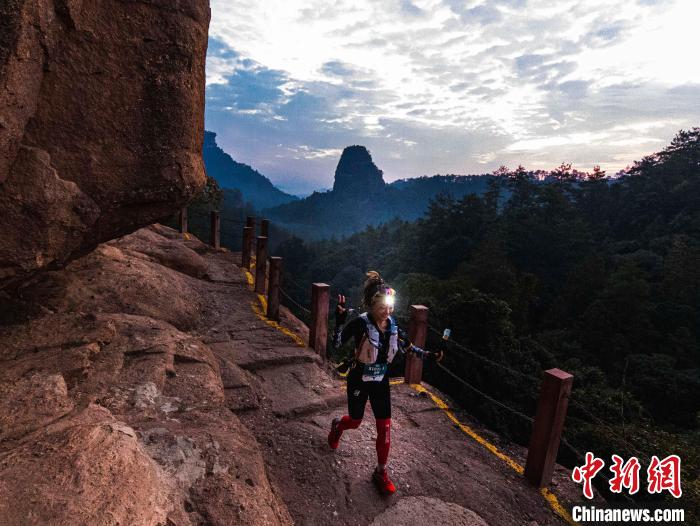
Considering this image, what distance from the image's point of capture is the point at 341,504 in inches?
126

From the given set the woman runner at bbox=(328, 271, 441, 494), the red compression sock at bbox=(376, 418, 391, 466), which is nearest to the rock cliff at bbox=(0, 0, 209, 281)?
the woman runner at bbox=(328, 271, 441, 494)

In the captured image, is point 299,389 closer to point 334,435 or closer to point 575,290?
point 334,435

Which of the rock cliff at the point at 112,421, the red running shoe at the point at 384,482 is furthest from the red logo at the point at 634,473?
the rock cliff at the point at 112,421

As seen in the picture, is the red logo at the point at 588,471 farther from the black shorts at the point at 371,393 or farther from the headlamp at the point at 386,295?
the headlamp at the point at 386,295

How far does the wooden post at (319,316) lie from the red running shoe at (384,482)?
2742mm

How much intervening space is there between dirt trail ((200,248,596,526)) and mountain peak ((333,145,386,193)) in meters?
163

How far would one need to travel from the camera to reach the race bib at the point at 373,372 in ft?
11.1

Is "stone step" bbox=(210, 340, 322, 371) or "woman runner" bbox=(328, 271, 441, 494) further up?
"woman runner" bbox=(328, 271, 441, 494)

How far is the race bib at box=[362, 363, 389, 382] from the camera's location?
3389 mm

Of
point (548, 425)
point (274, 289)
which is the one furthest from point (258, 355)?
point (548, 425)

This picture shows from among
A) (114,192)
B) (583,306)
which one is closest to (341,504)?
(114,192)

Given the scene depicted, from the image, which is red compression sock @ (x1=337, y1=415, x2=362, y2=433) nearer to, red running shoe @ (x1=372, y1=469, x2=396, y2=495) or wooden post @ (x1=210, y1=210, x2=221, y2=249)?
red running shoe @ (x1=372, y1=469, x2=396, y2=495)

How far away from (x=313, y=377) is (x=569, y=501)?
3140 millimetres

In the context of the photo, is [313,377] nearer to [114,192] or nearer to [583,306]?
[114,192]
